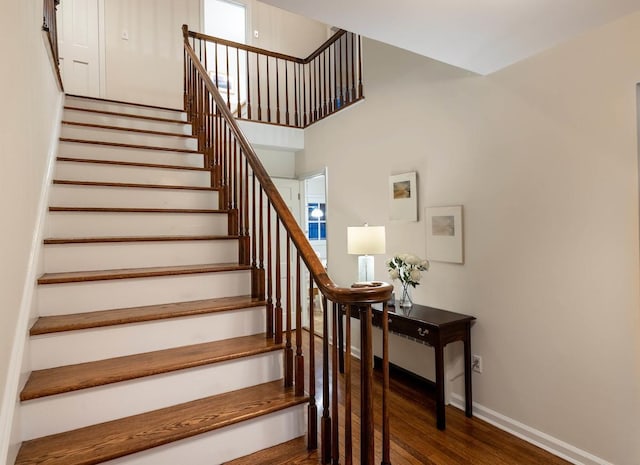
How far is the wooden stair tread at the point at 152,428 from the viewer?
4.17ft

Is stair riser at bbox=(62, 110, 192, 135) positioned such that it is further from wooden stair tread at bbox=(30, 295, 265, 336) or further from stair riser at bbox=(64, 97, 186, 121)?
wooden stair tread at bbox=(30, 295, 265, 336)

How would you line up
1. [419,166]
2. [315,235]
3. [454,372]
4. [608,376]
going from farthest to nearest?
[315,235] < [419,166] < [454,372] < [608,376]

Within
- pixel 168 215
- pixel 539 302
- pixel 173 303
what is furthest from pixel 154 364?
pixel 539 302

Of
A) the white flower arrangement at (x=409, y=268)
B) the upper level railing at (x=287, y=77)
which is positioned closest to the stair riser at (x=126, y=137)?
the upper level railing at (x=287, y=77)

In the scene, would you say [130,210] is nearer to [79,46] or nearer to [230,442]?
[230,442]

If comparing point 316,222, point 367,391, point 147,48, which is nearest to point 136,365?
point 367,391

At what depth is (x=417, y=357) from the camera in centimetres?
317

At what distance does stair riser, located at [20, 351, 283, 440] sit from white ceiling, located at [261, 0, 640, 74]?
1722 millimetres

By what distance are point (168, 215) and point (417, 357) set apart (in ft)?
7.81

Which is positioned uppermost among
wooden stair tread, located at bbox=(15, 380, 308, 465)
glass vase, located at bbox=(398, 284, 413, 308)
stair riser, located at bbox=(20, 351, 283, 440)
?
glass vase, located at bbox=(398, 284, 413, 308)

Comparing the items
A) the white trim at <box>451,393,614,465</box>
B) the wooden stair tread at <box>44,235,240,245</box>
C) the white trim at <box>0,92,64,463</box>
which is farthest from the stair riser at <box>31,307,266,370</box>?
the white trim at <box>451,393,614,465</box>

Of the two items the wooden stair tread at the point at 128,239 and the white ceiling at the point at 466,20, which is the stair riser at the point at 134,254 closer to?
the wooden stair tread at the point at 128,239

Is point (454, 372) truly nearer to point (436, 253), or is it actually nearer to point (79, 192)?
point (436, 253)

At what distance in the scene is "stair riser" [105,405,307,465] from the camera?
4.57 feet
